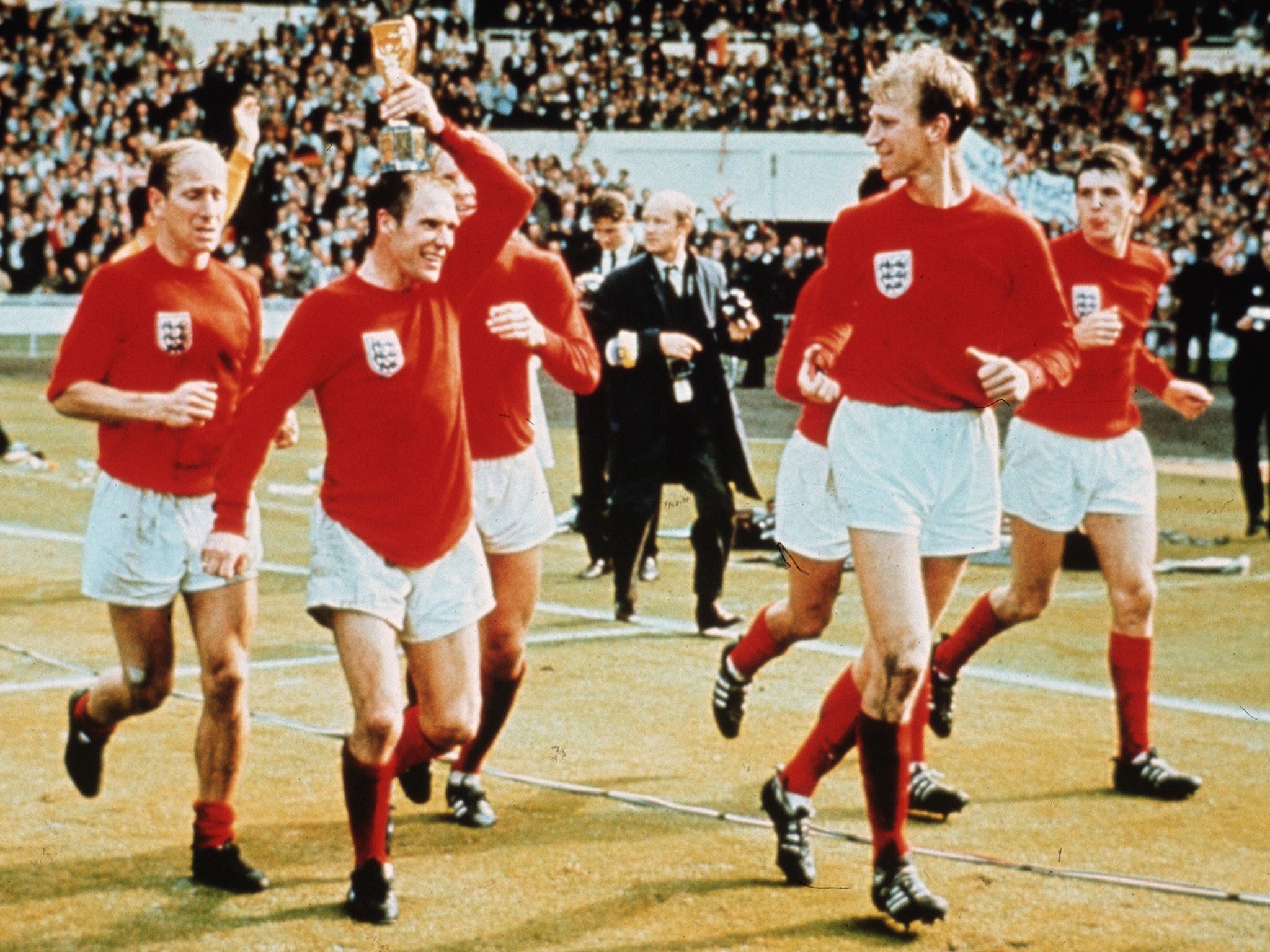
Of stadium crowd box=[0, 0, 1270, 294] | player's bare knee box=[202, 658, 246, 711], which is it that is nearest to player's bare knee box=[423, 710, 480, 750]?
player's bare knee box=[202, 658, 246, 711]

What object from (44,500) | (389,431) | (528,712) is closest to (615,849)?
(389,431)

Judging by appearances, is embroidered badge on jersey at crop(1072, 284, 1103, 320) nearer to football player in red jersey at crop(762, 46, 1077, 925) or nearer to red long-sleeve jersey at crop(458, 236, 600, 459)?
football player in red jersey at crop(762, 46, 1077, 925)

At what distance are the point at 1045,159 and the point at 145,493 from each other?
101 feet

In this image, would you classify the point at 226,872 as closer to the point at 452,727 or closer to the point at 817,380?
the point at 452,727

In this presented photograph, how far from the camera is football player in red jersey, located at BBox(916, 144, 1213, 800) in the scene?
265 inches

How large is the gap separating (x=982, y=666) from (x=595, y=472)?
3.26 metres

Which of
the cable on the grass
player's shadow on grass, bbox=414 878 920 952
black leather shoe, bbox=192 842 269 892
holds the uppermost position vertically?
black leather shoe, bbox=192 842 269 892

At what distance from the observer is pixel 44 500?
47.3 ft

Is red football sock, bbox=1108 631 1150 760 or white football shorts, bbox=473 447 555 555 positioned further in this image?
red football sock, bbox=1108 631 1150 760

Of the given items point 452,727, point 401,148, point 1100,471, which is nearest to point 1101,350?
point 1100,471

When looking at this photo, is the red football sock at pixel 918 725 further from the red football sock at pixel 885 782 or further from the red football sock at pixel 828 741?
the red football sock at pixel 885 782

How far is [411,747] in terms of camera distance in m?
5.70

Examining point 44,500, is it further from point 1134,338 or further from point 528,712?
point 1134,338

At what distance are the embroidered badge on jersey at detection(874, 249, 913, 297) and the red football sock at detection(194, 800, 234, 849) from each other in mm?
2385
